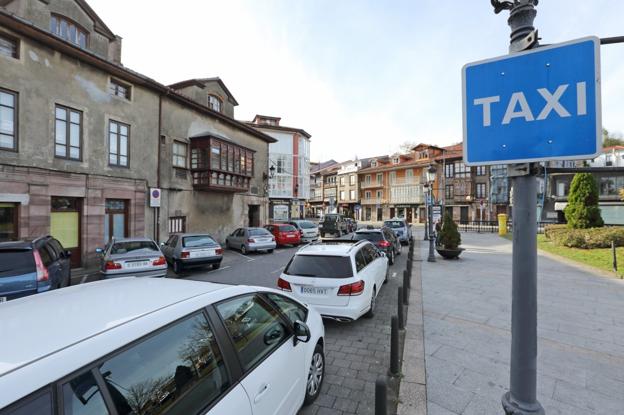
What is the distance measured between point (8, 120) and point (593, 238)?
24.9 metres

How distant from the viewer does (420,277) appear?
10.4 metres

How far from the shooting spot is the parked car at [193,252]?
37.8 ft

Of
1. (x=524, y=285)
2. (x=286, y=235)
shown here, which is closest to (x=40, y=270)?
(x=524, y=285)

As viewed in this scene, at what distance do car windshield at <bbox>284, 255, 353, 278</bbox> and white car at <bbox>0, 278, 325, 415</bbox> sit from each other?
112 inches

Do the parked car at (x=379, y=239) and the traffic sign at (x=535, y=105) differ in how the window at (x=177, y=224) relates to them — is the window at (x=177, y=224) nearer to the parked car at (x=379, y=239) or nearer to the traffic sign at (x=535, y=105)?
the parked car at (x=379, y=239)

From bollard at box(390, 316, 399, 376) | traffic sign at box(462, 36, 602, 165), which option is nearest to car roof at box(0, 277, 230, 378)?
traffic sign at box(462, 36, 602, 165)

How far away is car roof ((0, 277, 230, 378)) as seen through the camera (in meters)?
1.40

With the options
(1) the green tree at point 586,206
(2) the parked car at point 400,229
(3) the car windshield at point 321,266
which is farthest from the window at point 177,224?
(1) the green tree at point 586,206

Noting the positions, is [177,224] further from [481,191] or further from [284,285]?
[481,191]

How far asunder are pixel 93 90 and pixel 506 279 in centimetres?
1731

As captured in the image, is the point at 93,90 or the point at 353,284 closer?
the point at 353,284

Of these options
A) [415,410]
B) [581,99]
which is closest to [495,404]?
[415,410]

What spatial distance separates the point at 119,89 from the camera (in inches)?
567

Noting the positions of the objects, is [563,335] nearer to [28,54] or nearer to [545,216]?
[28,54]
